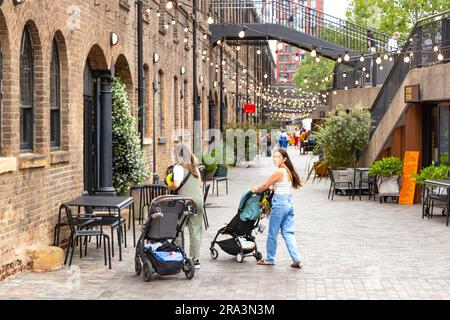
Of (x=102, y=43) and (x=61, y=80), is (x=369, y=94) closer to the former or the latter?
(x=102, y=43)

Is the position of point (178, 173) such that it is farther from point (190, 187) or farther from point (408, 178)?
point (408, 178)

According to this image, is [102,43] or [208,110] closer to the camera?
[102,43]

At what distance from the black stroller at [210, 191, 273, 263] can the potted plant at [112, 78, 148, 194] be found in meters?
5.52

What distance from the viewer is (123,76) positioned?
2041cm

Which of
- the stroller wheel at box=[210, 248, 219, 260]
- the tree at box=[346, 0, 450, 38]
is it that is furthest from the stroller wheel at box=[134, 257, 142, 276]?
the tree at box=[346, 0, 450, 38]

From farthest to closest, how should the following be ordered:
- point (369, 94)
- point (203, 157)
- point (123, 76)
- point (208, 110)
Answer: point (208, 110) < point (369, 94) < point (203, 157) < point (123, 76)

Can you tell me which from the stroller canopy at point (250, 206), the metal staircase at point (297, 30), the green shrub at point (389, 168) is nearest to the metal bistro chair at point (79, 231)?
the stroller canopy at point (250, 206)

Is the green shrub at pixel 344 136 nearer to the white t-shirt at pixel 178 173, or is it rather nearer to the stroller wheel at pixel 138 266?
the white t-shirt at pixel 178 173

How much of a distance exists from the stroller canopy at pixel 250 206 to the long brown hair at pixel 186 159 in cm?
85

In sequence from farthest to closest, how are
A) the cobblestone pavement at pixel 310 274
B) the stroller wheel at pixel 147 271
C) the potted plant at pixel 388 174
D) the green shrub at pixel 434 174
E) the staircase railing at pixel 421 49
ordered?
the potted plant at pixel 388 174
the staircase railing at pixel 421 49
the green shrub at pixel 434 174
the stroller wheel at pixel 147 271
the cobblestone pavement at pixel 310 274

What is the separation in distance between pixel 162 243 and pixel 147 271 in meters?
0.53

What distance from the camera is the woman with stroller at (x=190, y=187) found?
39.2 ft
